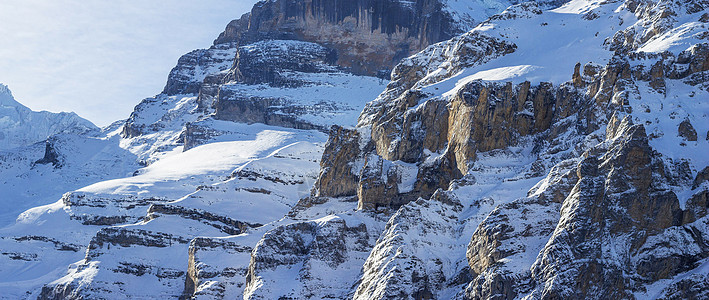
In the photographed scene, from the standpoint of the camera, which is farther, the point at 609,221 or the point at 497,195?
the point at 497,195

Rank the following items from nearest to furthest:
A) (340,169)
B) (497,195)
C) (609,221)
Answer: (609,221)
(497,195)
(340,169)

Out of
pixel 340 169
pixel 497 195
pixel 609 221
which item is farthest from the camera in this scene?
pixel 340 169

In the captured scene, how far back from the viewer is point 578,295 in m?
99.6

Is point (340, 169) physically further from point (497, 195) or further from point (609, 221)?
point (609, 221)

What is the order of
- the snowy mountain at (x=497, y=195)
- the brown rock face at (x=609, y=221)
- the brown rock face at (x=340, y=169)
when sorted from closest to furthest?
the brown rock face at (x=609, y=221) → the snowy mountain at (x=497, y=195) → the brown rock face at (x=340, y=169)

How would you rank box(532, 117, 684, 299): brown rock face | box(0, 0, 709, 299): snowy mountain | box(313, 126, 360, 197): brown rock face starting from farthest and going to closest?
box(313, 126, 360, 197): brown rock face < box(0, 0, 709, 299): snowy mountain < box(532, 117, 684, 299): brown rock face

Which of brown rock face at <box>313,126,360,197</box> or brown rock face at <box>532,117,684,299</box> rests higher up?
brown rock face at <box>532,117,684,299</box>

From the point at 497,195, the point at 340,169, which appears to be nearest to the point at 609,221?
the point at 497,195

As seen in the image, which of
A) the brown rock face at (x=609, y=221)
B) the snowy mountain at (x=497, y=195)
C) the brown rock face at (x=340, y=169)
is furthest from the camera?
the brown rock face at (x=340, y=169)

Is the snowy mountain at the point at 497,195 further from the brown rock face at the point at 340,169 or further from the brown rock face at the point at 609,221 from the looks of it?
the brown rock face at the point at 340,169

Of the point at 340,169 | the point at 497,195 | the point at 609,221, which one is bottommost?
the point at 340,169

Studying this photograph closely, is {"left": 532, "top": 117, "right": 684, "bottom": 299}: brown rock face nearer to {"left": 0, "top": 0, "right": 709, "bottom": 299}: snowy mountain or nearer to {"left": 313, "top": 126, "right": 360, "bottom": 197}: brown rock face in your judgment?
{"left": 0, "top": 0, "right": 709, "bottom": 299}: snowy mountain

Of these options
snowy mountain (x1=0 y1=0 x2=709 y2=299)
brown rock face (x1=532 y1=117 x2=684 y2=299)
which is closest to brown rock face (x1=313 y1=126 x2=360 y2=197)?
snowy mountain (x1=0 y1=0 x2=709 y2=299)

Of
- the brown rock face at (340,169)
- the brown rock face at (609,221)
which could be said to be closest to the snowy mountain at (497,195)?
the brown rock face at (609,221)
